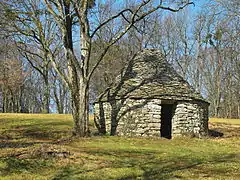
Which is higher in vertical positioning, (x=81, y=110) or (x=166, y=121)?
(x=81, y=110)

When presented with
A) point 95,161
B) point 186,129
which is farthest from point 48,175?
point 186,129

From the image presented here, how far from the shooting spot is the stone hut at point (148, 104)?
16188 mm

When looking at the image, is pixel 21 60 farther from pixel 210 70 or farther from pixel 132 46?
pixel 210 70

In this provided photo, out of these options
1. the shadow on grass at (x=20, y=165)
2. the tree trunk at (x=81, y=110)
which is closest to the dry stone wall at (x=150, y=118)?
the tree trunk at (x=81, y=110)

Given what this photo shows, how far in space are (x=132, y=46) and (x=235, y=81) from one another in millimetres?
15449

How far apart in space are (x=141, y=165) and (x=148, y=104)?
25.6 ft

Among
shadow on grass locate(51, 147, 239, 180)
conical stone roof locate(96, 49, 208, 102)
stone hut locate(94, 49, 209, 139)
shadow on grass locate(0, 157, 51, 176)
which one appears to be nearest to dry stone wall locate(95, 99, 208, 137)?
stone hut locate(94, 49, 209, 139)

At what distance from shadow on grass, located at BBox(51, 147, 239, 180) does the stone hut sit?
16.3 feet

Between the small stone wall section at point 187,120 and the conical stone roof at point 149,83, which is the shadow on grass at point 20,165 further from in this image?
the small stone wall section at point 187,120

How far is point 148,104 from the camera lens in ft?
53.3

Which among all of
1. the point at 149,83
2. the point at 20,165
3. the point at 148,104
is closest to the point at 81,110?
the point at 148,104

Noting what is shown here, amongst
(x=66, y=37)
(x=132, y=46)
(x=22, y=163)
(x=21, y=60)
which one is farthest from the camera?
(x=21, y=60)

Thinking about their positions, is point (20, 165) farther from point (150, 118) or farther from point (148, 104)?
point (148, 104)

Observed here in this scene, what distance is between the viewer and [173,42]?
40.8 meters
